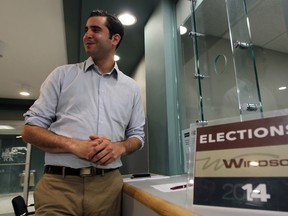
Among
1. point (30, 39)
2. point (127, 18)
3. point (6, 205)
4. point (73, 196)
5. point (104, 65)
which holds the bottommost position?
point (6, 205)

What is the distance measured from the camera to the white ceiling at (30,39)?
191 cm

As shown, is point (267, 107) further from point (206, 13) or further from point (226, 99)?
point (206, 13)

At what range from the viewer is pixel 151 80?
5.69 feet

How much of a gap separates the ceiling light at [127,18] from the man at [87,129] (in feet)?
2.42

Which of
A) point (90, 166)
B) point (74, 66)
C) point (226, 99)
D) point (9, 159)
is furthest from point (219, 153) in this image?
point (9, 159)

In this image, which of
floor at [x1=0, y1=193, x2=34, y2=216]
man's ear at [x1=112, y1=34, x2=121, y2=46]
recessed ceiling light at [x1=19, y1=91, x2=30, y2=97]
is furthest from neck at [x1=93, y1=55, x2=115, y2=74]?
recessed ceiling light at [x1=19, y1=91, x2=30, y2=97]

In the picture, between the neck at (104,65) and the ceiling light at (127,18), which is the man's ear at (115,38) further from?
the ceiling light at (127,18)

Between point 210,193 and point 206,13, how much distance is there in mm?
1282

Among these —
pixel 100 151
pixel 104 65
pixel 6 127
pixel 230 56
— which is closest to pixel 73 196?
pixel 100 151

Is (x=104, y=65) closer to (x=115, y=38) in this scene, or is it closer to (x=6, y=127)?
(x=115, y=38)

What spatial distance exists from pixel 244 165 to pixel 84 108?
68 centimetres

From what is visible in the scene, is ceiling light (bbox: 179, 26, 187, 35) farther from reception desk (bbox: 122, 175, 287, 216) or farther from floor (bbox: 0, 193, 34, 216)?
floor (bbox: 0, 193, 34, 216)

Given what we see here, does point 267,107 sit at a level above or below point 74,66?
below

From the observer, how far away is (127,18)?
185 centimetres
